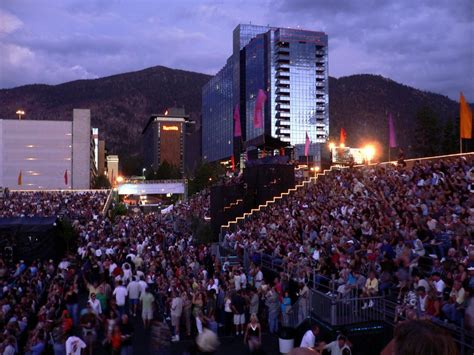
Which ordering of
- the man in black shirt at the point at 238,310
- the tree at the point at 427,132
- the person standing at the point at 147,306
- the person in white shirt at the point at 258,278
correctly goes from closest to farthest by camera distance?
the man in black shirt at the point at 238,310 → the person standing at the point at 147,306 → the person in white shirt at the point at 258,278 → the tree at the point at 427,132

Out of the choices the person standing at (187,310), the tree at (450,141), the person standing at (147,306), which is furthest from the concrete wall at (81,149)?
the person standing at (187,310)

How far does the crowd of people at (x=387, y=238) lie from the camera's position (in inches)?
404

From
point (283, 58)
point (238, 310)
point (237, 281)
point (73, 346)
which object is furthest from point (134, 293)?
point (283, 58)

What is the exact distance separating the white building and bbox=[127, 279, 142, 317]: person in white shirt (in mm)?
89040

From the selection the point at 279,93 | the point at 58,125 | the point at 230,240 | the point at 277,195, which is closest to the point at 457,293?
the point at 230,240

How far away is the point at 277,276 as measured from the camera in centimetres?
1652

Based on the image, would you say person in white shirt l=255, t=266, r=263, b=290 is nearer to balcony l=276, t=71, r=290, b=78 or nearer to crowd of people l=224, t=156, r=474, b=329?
crowd of people l=224, t=156, r=474, b=329

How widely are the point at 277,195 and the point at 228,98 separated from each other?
13186 cm

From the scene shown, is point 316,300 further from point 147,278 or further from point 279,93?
point 279,93

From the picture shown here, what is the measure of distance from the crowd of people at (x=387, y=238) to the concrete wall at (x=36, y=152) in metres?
85.5

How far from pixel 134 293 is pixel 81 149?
90923 millimetres

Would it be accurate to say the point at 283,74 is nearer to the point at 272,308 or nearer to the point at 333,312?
the point at 272,308

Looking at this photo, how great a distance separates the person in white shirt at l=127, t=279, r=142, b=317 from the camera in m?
14.9

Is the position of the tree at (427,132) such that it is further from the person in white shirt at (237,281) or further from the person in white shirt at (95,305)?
the person in white shirt at (95,305)
